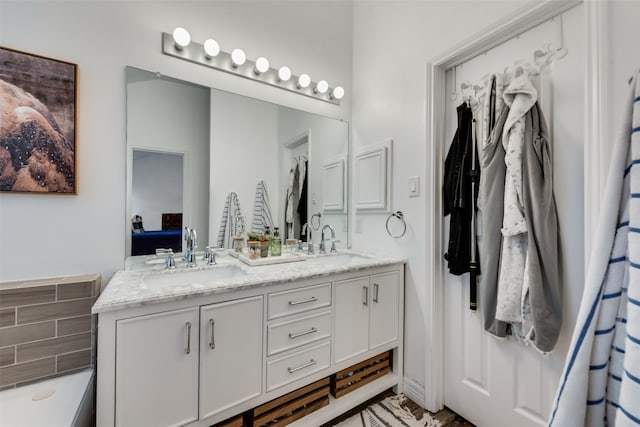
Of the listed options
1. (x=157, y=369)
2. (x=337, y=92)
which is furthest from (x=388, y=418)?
(x=337, y=92)

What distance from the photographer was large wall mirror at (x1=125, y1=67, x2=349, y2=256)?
1.50m

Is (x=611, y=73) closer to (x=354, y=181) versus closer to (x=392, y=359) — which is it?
(x=354, y=181)

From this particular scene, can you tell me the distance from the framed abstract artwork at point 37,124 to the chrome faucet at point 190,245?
54 cm

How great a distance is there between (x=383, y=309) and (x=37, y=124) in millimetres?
1995

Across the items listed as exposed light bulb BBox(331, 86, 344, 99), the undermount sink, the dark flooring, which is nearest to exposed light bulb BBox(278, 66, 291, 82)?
exposed light bulb BBox(331, 86, 344, 99)

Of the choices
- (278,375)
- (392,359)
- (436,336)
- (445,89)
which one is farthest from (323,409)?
(445,89)

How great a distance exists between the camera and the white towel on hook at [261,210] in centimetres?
191

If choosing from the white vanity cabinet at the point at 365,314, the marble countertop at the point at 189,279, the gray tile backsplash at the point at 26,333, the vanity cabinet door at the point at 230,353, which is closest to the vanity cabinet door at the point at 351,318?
the white vanity cabinet at the point at 365,314

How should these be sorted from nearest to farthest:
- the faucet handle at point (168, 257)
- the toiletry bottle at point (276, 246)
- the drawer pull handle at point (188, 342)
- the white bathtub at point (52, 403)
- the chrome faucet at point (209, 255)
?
1. the white bathtub at point (52, 403)
2. the drawer pull handle at point (188, 342)
3. the faucet handle at point (168, 257)
4. the chrome faucet at point (209, 255)
5. the toiletry bottle at point (276, 246)

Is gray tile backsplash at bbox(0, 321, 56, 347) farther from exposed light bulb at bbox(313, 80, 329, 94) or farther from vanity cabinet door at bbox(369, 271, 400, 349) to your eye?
exposed light bulb at bbox(313, 80, 329, 94)

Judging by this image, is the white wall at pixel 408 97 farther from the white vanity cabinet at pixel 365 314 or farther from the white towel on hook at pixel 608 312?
the white towel on hook at pixel 608 312

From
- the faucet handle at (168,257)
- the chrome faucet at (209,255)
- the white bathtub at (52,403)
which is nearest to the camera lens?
the white bathtub at (52,403)

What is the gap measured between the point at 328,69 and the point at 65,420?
244 cm

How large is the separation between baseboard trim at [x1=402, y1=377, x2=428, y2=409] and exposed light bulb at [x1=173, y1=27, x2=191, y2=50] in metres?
2.43
